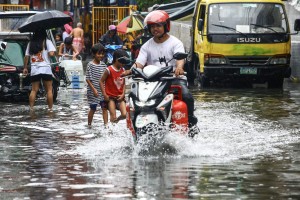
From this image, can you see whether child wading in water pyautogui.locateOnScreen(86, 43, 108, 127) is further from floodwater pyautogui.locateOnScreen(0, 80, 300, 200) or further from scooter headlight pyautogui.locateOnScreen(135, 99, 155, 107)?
scooter headlight pyautogui.locateOnScreen(135, 99, 155, 107)

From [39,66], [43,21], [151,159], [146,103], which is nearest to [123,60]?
[146,103]

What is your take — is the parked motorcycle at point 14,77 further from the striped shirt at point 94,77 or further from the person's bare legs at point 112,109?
the person's bare legs at point 112,109

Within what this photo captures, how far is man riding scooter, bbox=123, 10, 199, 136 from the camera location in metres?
12.6

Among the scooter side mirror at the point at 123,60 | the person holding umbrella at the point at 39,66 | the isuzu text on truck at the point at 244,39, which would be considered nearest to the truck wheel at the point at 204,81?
the isuzu text on truck at the point at 244,39

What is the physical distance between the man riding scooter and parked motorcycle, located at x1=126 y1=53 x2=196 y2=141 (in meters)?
0.16

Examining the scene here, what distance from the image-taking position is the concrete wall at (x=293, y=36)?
28578mm

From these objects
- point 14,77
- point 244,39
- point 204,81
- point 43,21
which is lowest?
point 204,81

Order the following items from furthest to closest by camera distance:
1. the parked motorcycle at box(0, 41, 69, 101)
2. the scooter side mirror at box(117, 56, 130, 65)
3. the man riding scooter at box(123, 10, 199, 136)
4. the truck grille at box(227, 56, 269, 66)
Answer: the truck grille at box(227, 56, 269, 66) < the parked motorcycle at box(0, 41, 69, 101) < the scooter side mirror at box(117, 56, 130, 65) < the man riding scooter at box(123, 10, 199, 136)

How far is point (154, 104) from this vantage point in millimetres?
11812

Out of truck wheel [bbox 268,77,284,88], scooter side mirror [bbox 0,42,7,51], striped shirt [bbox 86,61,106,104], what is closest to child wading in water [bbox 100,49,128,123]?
striped shirt [bbox 86,61,106,104]

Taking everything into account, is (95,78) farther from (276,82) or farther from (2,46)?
(276,82)

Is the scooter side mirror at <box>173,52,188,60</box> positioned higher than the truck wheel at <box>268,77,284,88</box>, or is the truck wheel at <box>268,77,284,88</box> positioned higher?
the scooter side mirror at <box>173,52,188,60</box>

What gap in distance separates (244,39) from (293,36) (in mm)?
7283

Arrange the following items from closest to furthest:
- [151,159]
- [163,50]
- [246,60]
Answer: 1. [151,159]
2. [163,50]
3. [246,60]
